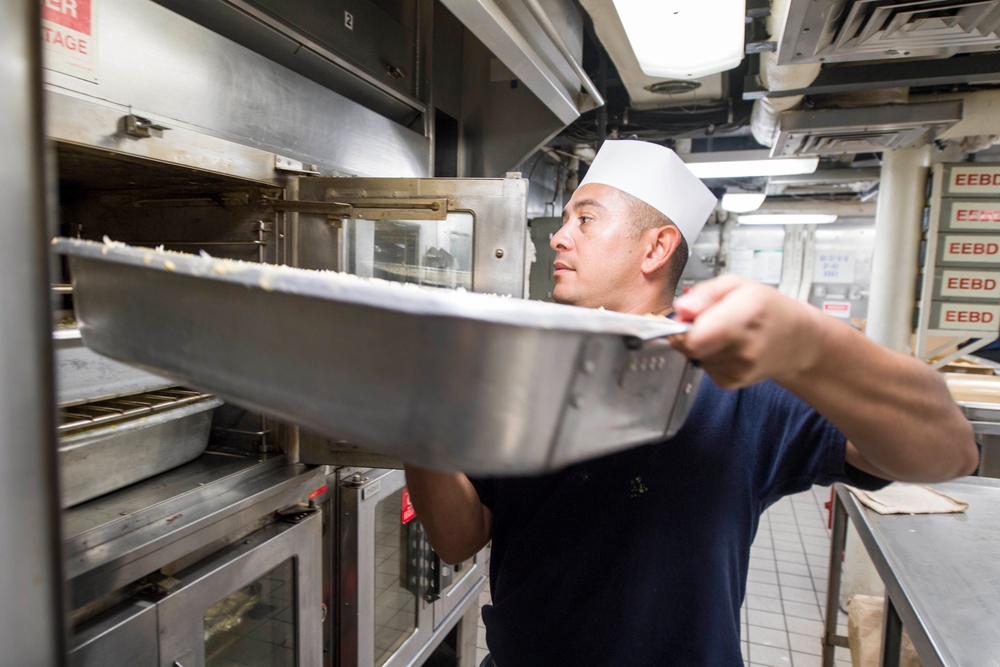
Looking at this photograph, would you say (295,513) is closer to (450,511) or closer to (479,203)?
(450,511)

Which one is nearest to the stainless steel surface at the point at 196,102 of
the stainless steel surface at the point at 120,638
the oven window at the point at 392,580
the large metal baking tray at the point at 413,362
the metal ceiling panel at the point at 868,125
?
the large metal baking tray at the point at 413,362

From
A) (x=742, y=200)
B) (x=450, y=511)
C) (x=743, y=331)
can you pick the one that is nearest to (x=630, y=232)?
(x=450, y=511)

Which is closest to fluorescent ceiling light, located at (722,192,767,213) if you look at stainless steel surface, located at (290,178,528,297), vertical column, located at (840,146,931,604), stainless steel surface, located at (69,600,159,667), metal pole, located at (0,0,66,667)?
vertical column, located at (840,146,931,604)

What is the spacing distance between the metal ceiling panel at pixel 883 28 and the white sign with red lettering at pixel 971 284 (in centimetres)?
153

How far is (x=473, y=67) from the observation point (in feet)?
8.95

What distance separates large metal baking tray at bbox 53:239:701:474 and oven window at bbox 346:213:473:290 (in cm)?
119

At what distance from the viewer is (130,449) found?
4.09 ft

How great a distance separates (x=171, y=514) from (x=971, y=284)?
3.77 meters

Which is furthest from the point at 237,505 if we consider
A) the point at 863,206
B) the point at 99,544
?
the point at 863,206

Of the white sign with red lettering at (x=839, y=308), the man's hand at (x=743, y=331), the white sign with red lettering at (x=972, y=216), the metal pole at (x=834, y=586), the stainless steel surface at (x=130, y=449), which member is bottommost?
the metal pole at (x=834, y=586)

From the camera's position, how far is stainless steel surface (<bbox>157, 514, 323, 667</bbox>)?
1145 mm

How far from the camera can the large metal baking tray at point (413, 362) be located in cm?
40

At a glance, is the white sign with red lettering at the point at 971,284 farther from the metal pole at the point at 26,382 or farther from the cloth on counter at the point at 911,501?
the metal pole at the point at 26,382

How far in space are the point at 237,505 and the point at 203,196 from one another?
84 centimetres
